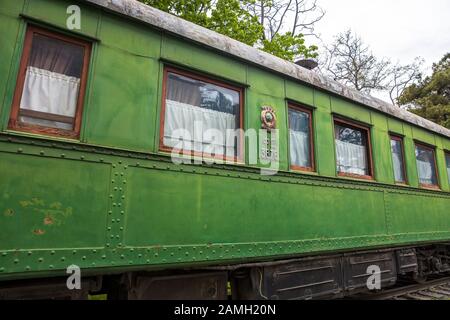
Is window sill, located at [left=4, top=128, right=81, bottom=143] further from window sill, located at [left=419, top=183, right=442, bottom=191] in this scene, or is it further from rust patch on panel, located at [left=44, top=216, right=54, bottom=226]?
window sill, located at [left=419, top=183, right=442, bottom=191]

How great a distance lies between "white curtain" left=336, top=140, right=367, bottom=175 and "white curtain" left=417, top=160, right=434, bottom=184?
6.26 feet

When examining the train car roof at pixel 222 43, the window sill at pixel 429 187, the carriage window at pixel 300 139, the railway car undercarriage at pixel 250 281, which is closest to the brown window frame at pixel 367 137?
the train car roof at pixel 222 43

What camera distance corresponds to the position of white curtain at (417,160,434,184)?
6391 millimetres

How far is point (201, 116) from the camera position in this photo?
3510 millimetres

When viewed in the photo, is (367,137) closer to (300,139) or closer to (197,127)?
(300,139)

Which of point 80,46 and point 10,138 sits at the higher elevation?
point 80,46

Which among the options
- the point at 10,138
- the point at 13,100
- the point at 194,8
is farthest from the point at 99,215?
the point at 194,8

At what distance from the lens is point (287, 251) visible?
12.2ft

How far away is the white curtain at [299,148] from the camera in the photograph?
13.8 ft
